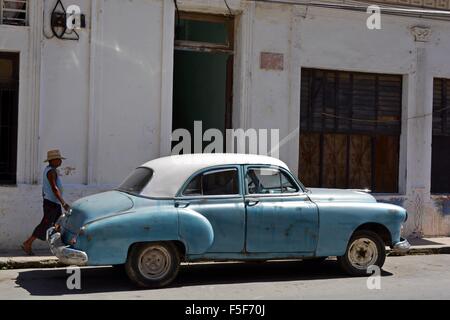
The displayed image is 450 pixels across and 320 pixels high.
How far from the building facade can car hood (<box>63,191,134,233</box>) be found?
9.09ft

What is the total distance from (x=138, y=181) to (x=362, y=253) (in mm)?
3178

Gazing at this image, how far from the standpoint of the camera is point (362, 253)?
8.70 meters

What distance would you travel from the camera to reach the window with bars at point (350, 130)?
40.5 feet

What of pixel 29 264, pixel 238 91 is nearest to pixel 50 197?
pixel 29 264

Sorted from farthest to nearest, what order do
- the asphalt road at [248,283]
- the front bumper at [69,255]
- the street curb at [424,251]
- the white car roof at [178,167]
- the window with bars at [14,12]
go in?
the street curb at [424,251]
the window with bars at [14,12]
the white car roof at [178,167]
the asphalt road at [248,283]
the front bumper at [69,255]

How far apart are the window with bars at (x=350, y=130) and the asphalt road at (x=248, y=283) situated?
9.73 ft

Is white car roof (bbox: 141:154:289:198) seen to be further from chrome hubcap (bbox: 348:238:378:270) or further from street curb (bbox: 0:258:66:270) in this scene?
street curb (bbox: 0:258:66:270)

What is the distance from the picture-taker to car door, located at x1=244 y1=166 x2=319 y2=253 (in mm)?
8055
